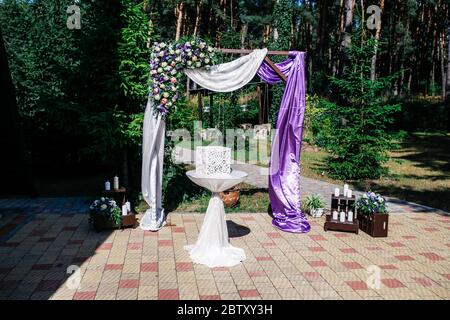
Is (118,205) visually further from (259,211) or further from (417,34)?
(417,34)

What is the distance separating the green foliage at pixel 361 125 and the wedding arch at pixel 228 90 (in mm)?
5474

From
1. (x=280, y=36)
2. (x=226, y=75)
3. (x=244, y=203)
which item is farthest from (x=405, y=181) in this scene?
(x=280, y=36)

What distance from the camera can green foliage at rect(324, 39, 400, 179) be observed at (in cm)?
1246

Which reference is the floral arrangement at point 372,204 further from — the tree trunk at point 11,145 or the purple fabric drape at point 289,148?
the tree trunk at point 11,145

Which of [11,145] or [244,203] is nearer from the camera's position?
[11,145]

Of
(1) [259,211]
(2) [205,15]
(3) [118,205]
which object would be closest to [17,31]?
(3) [118,205]

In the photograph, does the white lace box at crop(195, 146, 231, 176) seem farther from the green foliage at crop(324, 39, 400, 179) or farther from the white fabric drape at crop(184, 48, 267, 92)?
the green foliage at crop(324, 39, 400, 179)

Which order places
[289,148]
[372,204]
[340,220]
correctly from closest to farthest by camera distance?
[372,204], [340,220], [289,148]

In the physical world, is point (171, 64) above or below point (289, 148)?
above

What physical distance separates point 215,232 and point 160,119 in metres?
2.40

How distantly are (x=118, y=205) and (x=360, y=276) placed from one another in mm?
4695

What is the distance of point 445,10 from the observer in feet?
106

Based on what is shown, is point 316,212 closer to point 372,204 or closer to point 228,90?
point 372,204

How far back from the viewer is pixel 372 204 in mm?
7445
